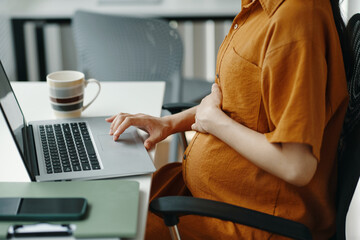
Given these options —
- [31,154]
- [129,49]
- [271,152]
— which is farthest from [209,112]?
[129,49]

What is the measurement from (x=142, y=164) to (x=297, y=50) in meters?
0.41

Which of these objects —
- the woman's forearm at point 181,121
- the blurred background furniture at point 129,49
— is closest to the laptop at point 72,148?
the woman's forearm at point 181,121

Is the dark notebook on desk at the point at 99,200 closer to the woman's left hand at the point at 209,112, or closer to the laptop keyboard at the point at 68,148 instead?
the laptop keyboard at the point at 68,148

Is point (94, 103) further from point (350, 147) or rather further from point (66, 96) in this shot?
point (350, 147)

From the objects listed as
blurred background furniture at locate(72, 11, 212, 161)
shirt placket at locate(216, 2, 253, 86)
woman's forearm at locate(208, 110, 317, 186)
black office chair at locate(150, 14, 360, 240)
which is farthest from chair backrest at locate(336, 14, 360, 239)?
blurred background furniture at locate(72, 11, 212, 161)

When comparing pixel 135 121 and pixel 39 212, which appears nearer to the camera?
pixel 39 212

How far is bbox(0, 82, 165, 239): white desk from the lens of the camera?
114 cm

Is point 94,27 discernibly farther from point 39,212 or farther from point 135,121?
point 39,212

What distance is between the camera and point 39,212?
85 cm

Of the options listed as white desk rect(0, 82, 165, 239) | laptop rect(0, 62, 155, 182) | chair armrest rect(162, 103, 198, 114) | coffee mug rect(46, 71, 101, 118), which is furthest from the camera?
chair armrest rect(162, 103, 198, 114)

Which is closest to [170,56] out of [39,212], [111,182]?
[111,182]

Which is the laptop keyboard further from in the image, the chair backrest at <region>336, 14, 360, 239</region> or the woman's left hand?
the chair backrest at <region>336, 14, 360, 239</region>

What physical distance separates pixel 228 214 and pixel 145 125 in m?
0.41

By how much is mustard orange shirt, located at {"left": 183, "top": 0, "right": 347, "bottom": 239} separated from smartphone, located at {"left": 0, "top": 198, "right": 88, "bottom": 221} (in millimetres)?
340
